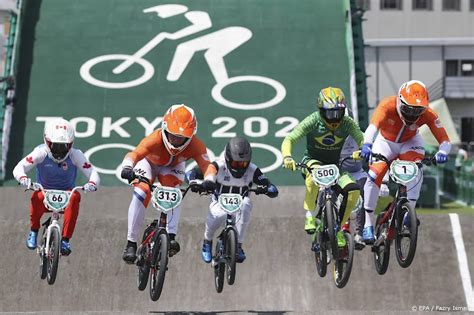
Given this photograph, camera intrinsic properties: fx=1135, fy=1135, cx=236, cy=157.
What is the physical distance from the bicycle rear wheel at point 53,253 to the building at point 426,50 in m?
35.9

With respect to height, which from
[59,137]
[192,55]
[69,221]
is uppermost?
[59,137]

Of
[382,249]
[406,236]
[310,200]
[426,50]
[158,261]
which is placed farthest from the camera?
[426,50]

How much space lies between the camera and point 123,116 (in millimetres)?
29719

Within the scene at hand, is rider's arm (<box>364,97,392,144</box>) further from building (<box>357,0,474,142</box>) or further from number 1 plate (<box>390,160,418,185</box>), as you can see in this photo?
building (<box>357,0,474,142</box>)

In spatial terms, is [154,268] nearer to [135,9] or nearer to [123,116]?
[123,116]

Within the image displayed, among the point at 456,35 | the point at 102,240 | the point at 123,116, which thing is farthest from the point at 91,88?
the point at 456,35

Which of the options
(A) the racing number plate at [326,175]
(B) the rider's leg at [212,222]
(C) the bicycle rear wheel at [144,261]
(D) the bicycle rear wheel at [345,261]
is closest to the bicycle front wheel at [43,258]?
(C) the bicycle rear wheel at [144,261]

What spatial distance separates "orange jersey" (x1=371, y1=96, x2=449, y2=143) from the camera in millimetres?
16250

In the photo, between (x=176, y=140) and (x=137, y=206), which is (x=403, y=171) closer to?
(x=176, y=140)

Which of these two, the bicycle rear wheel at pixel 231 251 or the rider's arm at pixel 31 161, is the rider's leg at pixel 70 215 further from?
the bicycle rear wheel at pixel 231 251

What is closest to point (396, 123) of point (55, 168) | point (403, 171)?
point (403, 171)

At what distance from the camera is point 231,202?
15.7 m

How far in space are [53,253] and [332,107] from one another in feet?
14.8

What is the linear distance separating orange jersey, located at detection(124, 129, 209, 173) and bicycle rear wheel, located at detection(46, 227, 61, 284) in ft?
5.52
